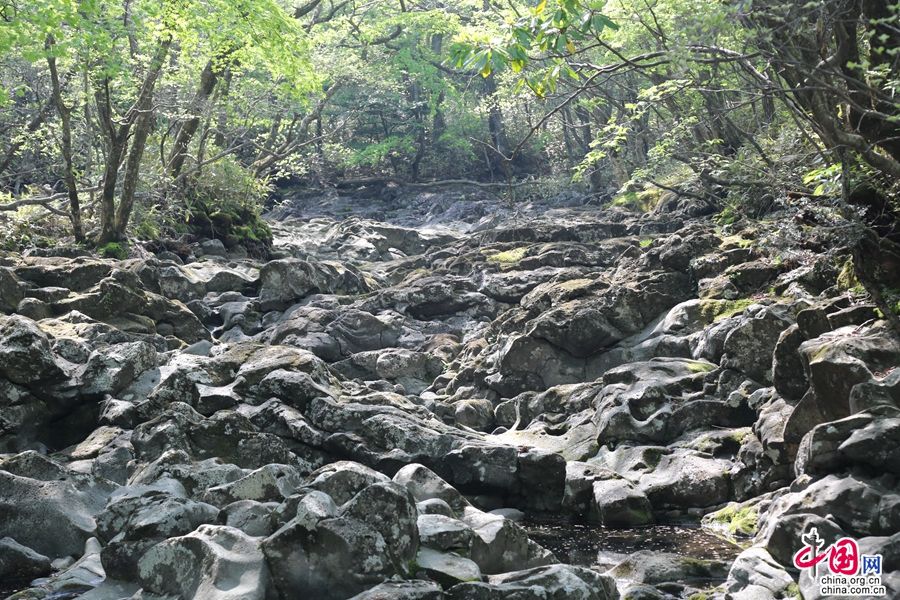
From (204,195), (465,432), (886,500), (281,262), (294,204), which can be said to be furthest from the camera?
(294,204)

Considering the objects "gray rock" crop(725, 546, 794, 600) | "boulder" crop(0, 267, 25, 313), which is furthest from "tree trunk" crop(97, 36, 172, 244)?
"gray rock" crop(725, 546, 794, 600)

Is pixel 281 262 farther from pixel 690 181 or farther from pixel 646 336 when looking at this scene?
pixel 690 181

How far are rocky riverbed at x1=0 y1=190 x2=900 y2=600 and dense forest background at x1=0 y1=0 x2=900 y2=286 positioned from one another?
6.80 ft

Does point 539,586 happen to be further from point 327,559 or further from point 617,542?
point 617,542

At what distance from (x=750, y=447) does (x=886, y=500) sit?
3141 mm

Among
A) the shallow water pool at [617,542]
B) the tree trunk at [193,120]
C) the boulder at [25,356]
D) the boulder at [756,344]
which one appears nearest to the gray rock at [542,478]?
the shallow water pool at [617,542]

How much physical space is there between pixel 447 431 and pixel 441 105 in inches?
1378

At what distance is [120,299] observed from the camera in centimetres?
1282

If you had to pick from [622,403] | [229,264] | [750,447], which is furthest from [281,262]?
[750,447]

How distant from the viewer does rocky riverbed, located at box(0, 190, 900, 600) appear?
5.25 meters

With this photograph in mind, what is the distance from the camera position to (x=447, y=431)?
404 inches

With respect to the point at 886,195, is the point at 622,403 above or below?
below

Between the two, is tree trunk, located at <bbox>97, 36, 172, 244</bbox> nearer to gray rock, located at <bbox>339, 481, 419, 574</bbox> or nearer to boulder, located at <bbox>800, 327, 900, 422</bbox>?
gray rock, located at <bbox>339, 481, 419, 574</bbox>

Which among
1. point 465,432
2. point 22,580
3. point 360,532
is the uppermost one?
point 360,532
